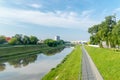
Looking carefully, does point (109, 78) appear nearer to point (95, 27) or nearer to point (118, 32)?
point (118, 32)

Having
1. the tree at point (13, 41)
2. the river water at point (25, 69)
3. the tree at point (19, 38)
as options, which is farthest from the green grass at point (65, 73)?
the tree at point (19, 38)

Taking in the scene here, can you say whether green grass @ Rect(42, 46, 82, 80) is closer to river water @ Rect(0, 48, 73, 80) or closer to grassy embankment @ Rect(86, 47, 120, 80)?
river water @ Rect(0, 48, 73, 80)

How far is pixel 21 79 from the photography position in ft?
74.7

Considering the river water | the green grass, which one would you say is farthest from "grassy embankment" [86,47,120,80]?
the river water

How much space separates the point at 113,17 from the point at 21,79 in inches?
1589

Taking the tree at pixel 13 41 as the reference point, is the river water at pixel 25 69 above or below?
below

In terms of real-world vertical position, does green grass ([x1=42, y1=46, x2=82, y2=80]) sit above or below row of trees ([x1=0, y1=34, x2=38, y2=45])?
below

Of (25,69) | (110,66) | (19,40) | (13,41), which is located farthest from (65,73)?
(19,40)

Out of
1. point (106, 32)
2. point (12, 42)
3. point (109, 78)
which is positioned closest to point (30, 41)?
point (12, 42)

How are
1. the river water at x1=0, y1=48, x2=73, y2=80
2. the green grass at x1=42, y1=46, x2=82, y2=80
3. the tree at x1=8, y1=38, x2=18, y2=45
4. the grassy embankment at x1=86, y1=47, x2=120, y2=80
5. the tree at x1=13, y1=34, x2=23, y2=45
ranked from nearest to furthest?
the grassy embankment at x1=86, y1=47, x2=120, y2=80, the green grass at x1=42, y1=46, x2=82, y2=80, the river water at x1=0, y1=48, x2=73, y2=80, the tree at x1=8, y1=38, x2=18, y2=45, the tree at x1=13, y1=34, x2=23, y2=45

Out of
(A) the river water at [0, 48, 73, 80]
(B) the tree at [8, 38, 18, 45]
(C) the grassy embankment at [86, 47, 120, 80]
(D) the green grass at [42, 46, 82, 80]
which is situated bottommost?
(A) the river water at [0, 48, 73, 80]

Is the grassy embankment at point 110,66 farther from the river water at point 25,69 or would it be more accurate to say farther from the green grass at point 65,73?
the river water at point 25,69

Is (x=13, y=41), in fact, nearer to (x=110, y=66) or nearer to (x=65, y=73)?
(x=65, y=73)

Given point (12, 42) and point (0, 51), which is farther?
point (12, 42)
